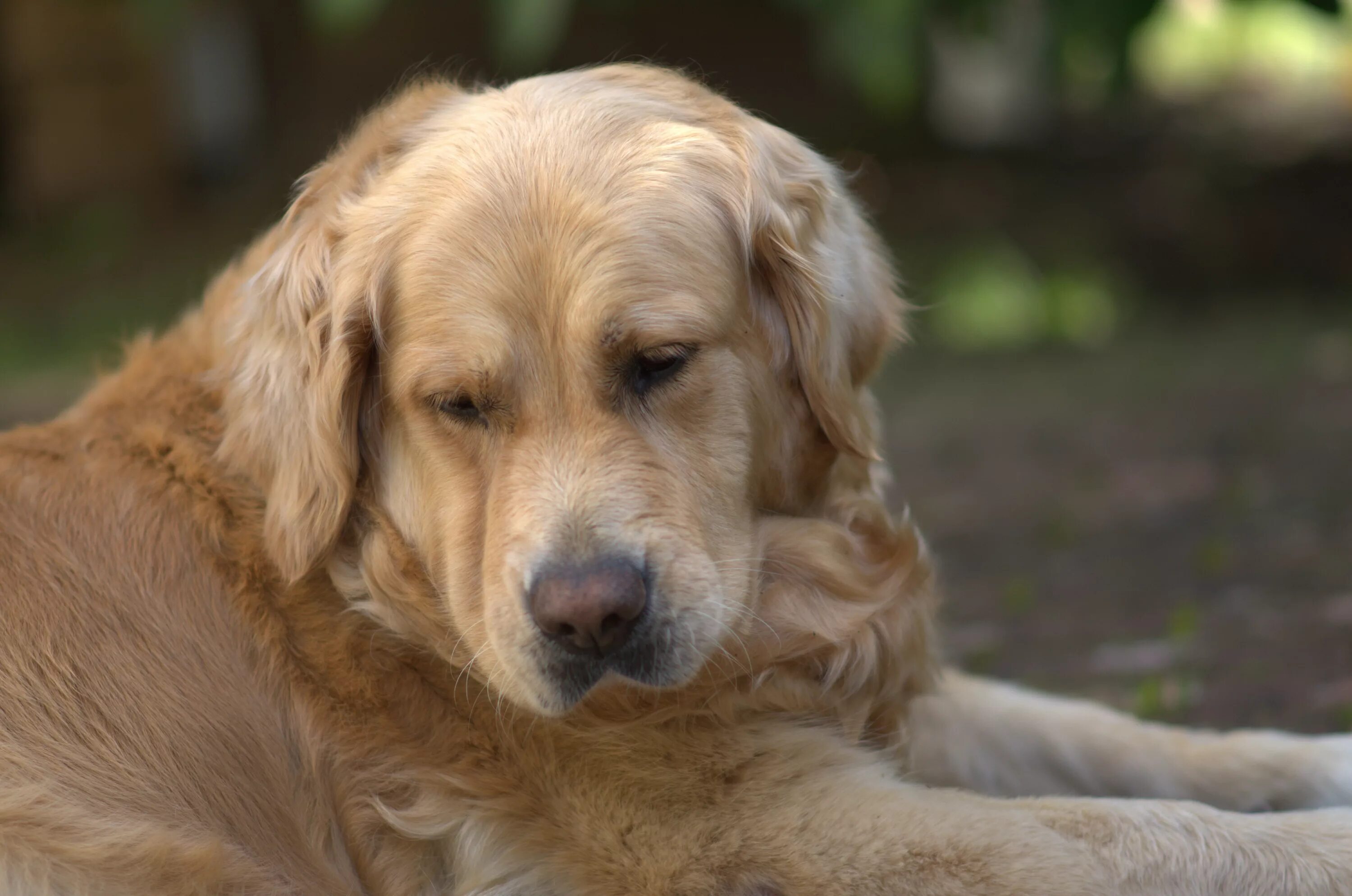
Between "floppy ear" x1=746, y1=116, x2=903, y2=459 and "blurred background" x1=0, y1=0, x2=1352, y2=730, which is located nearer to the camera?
"floppy ear" x1=746, y1=116, x2=903, y2=459

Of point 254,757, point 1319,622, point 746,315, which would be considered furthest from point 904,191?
point 254,757

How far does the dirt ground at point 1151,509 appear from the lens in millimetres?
4562

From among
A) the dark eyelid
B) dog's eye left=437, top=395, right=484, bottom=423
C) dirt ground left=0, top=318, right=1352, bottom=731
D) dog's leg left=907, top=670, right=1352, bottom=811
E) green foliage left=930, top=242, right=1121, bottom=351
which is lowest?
green foliage left=930, top=242, right=1121, bottom=351

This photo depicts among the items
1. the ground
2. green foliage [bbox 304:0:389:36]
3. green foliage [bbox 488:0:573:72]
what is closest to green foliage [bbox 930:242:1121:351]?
the ground

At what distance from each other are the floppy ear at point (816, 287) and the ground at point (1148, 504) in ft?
5.71

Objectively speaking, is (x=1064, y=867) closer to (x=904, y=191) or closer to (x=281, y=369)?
(x=281, y=369)

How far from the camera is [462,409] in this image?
3.15 meters

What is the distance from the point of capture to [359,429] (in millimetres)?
3369

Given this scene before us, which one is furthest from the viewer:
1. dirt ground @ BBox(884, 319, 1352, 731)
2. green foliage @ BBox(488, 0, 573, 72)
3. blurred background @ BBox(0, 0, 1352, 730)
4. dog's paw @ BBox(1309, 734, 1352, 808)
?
green foliage @ BBox(488, 0, 573, 72)

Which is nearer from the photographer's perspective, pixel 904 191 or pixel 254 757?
pixel 254 757

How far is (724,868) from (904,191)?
30.8ft

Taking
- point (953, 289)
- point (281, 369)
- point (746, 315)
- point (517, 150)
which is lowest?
point (953, 289)

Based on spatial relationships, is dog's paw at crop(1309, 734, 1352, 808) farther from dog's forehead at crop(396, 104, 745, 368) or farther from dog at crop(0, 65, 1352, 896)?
dog's forehead at crop(396, 104, 745, 368)

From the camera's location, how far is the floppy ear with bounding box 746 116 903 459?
131 inches
